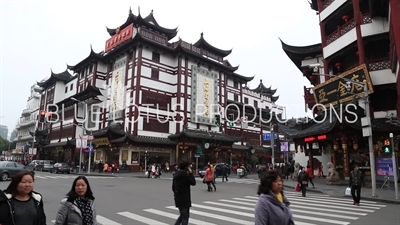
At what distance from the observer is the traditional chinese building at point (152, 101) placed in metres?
40.1

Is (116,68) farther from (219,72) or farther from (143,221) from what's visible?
(143,221)

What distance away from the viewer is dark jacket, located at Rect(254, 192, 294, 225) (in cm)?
352

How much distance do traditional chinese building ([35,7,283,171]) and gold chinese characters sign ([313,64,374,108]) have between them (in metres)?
15.3

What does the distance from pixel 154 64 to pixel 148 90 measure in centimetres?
414

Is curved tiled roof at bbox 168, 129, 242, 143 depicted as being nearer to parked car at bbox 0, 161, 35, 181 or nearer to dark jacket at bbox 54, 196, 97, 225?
parked car at bbox 0, 161, 35, 181

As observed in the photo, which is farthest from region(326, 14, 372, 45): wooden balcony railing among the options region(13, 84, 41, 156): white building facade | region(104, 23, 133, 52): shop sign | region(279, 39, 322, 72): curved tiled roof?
region(13, 84, 41, 156): white building facade

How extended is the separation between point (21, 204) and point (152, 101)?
3818 centimetres

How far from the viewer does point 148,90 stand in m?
41.2

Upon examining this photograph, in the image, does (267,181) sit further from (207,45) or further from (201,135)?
(207,45)

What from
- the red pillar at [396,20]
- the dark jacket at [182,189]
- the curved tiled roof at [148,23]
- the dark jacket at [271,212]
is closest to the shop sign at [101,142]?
the curved tiled roof at [148,23]

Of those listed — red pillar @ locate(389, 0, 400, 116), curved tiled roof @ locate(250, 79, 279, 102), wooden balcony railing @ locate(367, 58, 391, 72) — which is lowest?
wooden balcony railing @ locate(367, 58, 391, 72)

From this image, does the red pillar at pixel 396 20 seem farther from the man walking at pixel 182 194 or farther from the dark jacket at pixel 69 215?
the dark jacket at pixel 69 215

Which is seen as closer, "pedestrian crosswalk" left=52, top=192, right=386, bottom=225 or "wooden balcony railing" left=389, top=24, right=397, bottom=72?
"pedestrian crosswalk" left=52, top=192, right=386, bottom=225

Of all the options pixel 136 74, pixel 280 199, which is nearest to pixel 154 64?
pixel 136 74
